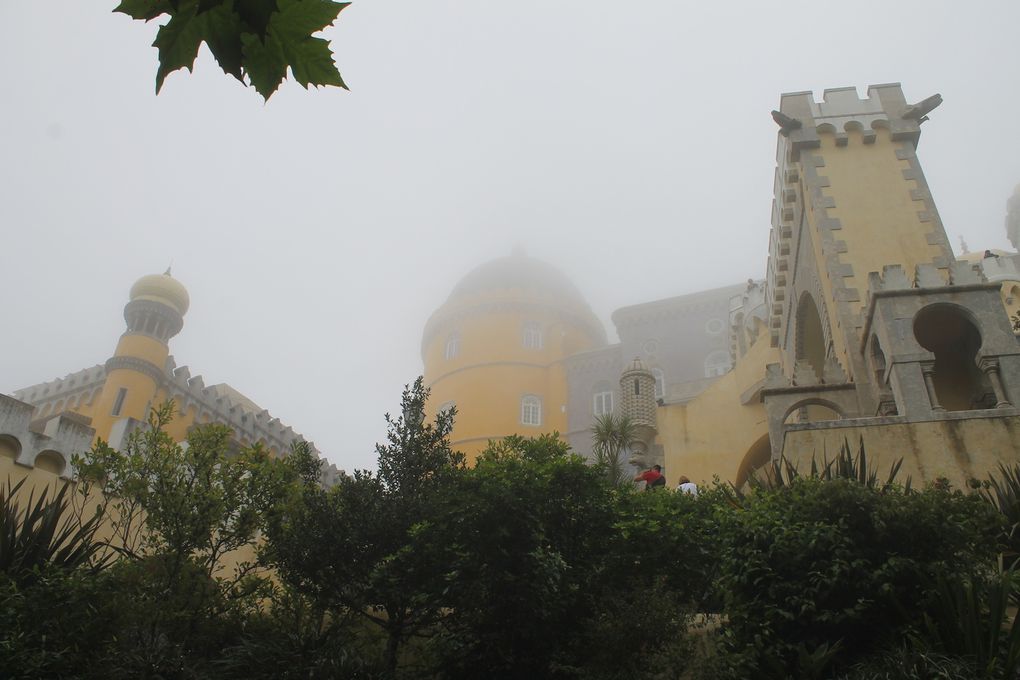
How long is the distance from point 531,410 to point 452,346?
5.62 meters

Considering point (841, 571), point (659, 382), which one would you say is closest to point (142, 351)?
point (659, 382)

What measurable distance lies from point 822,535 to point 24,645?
7.68 m

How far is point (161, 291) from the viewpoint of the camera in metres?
28.7

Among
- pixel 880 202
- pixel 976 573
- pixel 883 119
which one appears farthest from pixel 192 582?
pixel 883 119

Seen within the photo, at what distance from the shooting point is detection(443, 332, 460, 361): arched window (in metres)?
40.3

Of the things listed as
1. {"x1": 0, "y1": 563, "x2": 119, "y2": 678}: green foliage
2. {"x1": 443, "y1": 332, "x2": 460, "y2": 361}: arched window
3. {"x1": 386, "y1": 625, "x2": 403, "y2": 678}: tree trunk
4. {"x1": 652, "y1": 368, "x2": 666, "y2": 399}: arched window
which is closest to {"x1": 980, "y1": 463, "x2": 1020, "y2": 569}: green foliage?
{"x1": 386, "y1": 625, "x2": 403, "y2": 678}: tree trunk

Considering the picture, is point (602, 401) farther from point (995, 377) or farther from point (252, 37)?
point (252, 37)

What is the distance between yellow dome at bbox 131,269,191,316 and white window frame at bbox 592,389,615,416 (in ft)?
61.8

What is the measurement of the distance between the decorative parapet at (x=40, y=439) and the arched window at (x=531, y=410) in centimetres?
2590

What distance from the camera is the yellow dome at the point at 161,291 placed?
93.8 feet

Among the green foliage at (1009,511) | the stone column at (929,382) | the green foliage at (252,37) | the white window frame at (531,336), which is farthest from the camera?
the white window frame at (531,336)

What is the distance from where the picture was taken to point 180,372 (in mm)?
29609

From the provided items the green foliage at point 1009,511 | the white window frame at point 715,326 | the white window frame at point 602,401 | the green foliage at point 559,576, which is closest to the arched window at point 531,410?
the white window frame at point 602,401

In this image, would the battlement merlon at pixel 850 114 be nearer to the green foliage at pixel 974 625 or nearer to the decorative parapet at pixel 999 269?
the decorative parapet at pixel 999 269
